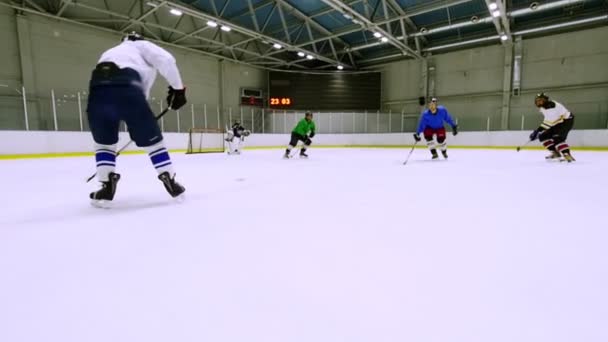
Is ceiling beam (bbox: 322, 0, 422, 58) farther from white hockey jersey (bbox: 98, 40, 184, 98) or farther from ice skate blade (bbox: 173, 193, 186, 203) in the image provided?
ice skate blade (bbox: 173, 193, 186, 203)

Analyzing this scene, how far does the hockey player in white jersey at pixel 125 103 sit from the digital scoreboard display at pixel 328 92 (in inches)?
569

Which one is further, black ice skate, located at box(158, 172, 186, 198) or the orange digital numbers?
the orange digital numbers

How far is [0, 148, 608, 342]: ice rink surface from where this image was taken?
30.6 inches

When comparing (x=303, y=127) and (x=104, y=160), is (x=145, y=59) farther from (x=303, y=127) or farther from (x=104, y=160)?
(x=303, y=127)

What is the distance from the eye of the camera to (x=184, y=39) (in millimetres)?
13352

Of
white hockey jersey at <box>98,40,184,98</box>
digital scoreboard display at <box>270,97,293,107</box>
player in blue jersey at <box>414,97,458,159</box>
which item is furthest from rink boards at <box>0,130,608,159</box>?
white hockey jersey at <box>98,40,184,98</box>

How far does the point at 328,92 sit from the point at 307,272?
16.0 meters

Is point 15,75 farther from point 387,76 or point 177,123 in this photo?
point 387,76

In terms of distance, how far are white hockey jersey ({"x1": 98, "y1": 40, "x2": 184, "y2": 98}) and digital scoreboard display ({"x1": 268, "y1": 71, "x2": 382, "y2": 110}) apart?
1443 cm

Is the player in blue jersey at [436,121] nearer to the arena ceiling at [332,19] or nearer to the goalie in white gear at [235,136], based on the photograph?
the goalie in white gear at [235,136]

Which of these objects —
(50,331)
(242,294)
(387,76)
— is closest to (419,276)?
(242,294)

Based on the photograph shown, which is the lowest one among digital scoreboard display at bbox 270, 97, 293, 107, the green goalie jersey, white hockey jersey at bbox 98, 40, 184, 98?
the green goalie jersey

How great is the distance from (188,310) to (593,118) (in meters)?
15.8

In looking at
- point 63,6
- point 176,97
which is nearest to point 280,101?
point 63,6
